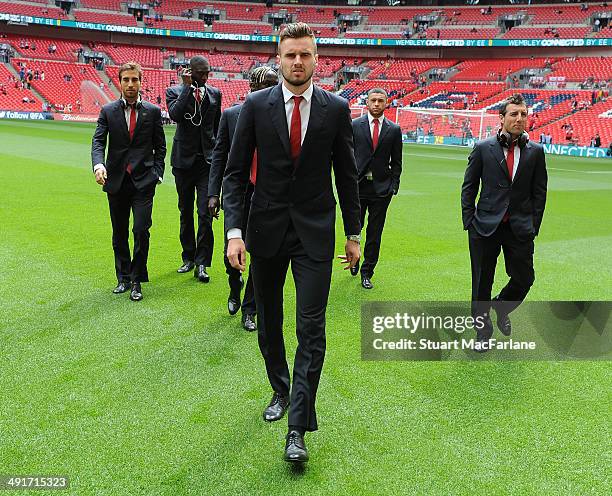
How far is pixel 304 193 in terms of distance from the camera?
3277mm

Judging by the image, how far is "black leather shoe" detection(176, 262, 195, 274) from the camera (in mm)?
6940

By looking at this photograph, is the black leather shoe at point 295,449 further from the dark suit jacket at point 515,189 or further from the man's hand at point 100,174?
the man's hand at point 100,174

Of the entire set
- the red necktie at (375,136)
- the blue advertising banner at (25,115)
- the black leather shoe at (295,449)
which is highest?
the red necktie at (375,136)

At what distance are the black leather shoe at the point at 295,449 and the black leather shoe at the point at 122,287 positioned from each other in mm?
3467

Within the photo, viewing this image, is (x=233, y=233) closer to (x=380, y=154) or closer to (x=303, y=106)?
(x=303, y=106)

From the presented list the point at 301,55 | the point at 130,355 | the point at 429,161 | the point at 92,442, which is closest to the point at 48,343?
the point at 130,355

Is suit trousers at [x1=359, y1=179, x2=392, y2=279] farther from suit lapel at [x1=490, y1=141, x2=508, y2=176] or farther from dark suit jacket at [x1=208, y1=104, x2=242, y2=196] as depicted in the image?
dark suit jacket at [x1=208, y1=104, x2=242, y2=196]

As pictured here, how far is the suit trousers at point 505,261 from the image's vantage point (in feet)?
15.7

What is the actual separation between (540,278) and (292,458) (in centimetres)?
512

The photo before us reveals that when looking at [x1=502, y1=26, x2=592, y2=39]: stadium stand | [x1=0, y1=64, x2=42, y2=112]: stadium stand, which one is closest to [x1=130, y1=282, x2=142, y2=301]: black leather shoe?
[x1=0, y1=64, x2=42, y2=112]: stadium stand

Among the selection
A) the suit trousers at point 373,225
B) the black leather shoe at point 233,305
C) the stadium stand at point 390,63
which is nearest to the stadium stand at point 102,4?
the stadium stand at point 390,63

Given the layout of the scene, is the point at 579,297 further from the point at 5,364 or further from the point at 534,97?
the point at 534,97

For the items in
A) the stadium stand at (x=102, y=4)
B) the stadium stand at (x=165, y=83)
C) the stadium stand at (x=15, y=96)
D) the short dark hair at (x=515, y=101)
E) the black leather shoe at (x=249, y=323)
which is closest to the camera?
the short dark hair at (x=515, y=101)

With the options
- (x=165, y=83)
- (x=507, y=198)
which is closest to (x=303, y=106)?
(x=507, y=198)
